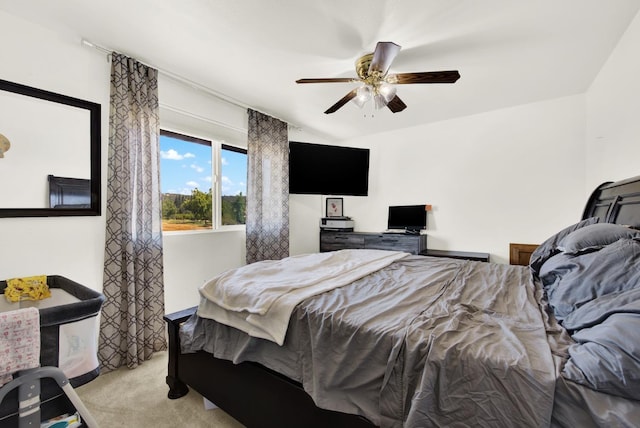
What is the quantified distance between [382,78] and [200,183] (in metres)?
2.19

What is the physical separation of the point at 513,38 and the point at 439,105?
1250 mm

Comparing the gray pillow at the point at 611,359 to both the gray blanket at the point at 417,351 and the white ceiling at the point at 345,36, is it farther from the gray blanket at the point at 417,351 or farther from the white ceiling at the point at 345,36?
the white ceiling at the point at 345,36

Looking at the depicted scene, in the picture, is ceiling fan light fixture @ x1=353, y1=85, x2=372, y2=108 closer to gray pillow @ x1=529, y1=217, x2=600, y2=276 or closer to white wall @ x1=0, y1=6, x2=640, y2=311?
white wall @ x1=0, y1=6, x2=640, y2=311

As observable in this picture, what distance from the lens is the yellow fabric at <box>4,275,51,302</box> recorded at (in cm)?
136

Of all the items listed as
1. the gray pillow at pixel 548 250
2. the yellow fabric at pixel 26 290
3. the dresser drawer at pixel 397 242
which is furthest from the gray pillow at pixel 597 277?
the yellow fabric at pixel 26 290

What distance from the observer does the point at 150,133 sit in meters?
2.35

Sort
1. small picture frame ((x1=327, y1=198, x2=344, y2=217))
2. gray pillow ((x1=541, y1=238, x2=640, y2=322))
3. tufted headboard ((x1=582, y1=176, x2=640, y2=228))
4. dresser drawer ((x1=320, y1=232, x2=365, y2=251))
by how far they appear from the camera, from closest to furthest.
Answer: gray pillow ((x1=541, y1=238, x2=640, y2=322))
tufted headboard ((x1=582, y1=176, x2=640, y2=228))
dresser drawer ((x1=320, y1=232, x2=365, y2=251))
small picture frame ((x1=327, y1=198, x2=344, y2=217))

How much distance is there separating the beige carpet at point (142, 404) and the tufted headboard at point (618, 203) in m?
2.59

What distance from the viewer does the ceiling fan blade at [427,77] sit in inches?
74.0

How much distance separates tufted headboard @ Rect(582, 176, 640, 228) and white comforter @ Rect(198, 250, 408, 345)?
147 centimetres

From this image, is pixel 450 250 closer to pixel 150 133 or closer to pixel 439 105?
pixel 439 105

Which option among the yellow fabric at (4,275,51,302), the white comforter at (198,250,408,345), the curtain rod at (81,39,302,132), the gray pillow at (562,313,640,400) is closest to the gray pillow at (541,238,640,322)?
the gray pillow at (562,313,640,400)

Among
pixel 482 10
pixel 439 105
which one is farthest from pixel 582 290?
pixel 439 105

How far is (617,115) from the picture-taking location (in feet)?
7.00
